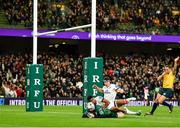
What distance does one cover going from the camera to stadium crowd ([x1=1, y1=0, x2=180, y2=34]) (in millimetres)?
50000

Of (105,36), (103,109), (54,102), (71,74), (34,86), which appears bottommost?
(54,102)

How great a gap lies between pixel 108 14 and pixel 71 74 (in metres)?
7.60

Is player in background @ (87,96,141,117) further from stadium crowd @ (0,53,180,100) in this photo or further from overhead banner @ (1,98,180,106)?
stadium crowd @ (0,53,180,100)

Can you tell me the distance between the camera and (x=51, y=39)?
54125mm

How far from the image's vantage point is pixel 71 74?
4788 centimetres

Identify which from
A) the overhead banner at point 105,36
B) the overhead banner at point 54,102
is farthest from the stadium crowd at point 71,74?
the overhead banner at point 105,36

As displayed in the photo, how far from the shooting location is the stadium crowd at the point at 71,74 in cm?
4544

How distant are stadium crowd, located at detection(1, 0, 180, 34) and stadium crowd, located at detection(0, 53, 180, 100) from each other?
2201mm

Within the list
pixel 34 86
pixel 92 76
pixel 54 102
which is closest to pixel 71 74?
pixel 54 102

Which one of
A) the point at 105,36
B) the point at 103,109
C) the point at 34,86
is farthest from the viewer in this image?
the point at 105,36

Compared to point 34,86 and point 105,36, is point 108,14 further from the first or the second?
point 34,86

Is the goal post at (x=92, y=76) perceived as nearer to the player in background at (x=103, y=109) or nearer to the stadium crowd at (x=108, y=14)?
the player in background at (x=103, y=109)

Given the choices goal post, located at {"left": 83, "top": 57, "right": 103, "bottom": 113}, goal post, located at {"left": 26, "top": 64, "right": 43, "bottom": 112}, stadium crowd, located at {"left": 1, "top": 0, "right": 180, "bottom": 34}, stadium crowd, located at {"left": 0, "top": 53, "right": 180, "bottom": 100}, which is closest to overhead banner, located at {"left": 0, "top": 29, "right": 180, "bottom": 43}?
stadium crowd, located at {"left": 1, "top": 0, "right": 180, "bottom": 34}

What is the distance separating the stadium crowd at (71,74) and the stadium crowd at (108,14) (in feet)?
7.22
